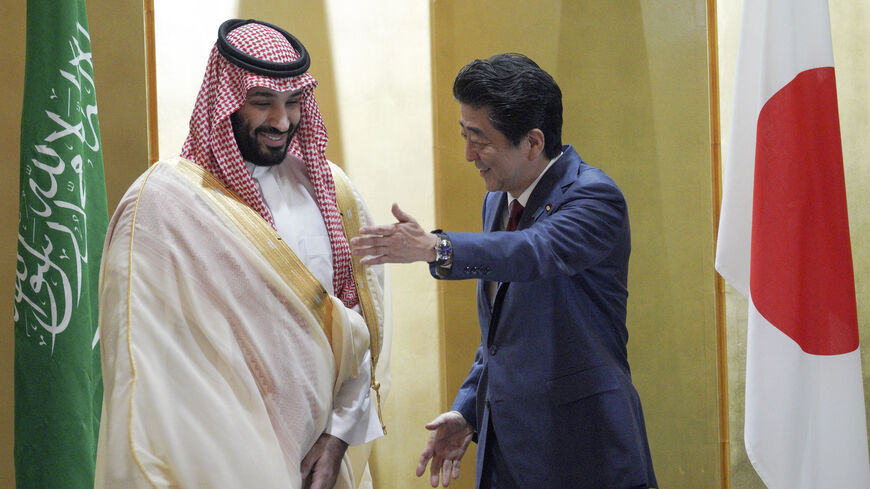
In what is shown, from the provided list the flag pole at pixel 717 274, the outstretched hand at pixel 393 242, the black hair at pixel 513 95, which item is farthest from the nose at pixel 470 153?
the flag pole at pixel 717 274

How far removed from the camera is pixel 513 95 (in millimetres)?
2375

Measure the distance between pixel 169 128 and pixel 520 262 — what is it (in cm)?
181

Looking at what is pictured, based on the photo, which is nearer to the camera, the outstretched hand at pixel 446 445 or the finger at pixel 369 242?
the finger at pixel 369 242

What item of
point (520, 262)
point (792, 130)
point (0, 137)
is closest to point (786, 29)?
point (792, 130)

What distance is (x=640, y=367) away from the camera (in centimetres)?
381

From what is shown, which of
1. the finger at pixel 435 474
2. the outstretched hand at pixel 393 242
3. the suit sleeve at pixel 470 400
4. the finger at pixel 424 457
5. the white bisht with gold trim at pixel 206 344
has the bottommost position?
the finger at pixel 435 474

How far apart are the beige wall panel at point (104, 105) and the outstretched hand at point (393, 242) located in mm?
1648

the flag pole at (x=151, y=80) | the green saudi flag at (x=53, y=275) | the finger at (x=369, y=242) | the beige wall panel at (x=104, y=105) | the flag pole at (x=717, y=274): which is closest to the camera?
the finger at (x=369, y=242)

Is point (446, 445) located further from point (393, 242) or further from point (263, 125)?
point (263, 125)

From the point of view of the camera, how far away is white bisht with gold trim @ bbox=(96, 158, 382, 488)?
6.52ft

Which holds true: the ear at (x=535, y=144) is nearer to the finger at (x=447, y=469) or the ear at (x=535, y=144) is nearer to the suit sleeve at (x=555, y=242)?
the suit sleeve at (x=555, y=242)

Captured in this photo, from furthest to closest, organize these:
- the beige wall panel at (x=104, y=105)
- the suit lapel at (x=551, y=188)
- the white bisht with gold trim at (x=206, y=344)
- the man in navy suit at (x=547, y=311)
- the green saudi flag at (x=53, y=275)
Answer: the beige wall panel at (x=104, y=105) → the green saudi flag at (x=53, y=275) → the suit lapel at (x=551, y=188) → the man in navy suit at (x=547, y=311) → the white bisht with gold trim at (x=206, y=344)

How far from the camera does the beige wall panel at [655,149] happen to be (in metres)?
3.70

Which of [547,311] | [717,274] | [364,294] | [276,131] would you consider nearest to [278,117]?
[276,131]
